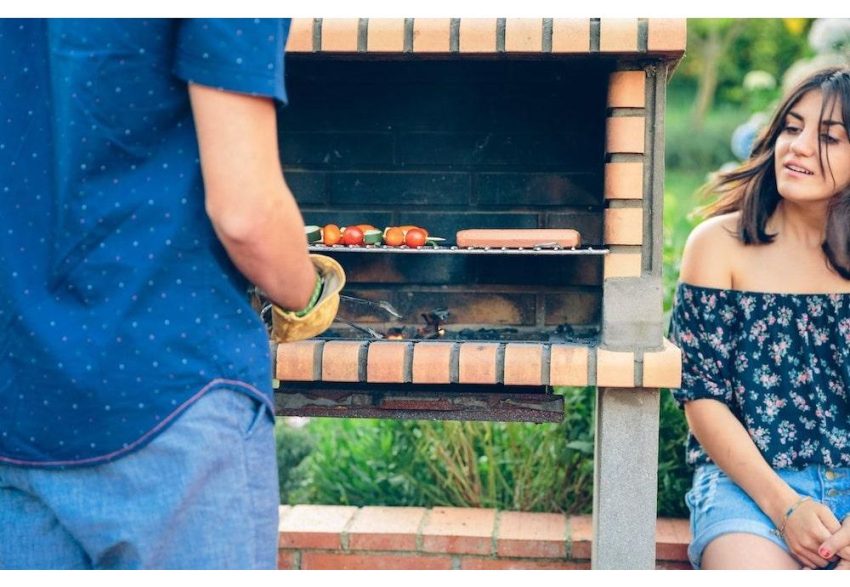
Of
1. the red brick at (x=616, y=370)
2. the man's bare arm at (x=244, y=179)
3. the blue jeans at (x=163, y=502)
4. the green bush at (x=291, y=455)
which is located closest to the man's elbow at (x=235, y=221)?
the man's bare arm at (x=244, y=179)

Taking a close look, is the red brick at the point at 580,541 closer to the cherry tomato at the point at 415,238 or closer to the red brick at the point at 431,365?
the red brick at the point at 431,365

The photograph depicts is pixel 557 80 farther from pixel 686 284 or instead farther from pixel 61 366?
pixel 61 366

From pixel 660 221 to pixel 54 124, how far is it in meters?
1.68

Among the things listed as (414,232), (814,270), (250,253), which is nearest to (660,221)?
(814,270)

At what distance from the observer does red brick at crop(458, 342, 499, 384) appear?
2459mm

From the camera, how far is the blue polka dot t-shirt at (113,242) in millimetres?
1179

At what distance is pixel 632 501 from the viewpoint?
2.50 metres

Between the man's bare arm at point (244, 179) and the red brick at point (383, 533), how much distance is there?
1.92 metres

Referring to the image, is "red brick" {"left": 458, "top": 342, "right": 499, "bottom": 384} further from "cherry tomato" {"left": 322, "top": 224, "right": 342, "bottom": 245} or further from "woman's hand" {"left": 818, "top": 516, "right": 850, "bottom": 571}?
"woman's hand" {"left": 818, "top": 516, "right": 850, "bottom": 571}

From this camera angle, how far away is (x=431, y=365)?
8.11 ft

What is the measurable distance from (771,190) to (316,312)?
1496mm

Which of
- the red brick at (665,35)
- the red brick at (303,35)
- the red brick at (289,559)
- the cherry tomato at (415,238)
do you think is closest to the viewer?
the red brick at (665,35)

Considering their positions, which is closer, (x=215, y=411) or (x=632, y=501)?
(x=215, y=411)

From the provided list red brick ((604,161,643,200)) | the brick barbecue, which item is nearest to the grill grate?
the brick barbecue
